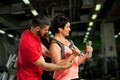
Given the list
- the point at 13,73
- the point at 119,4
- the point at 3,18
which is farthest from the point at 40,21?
the point at 3,18

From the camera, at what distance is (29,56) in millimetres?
2533

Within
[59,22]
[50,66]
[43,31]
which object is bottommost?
[50,66]

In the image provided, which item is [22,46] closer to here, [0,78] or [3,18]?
[0,78]

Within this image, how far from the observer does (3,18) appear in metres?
12.1

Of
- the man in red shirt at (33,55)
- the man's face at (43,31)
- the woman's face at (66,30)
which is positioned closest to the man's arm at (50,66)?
the man in red shirt at (33,55)

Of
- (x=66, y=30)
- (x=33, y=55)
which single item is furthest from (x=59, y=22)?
(x=33, y=55)

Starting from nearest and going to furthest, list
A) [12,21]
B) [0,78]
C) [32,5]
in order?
1. [0,78]
2. [32,5]
3. [12,21]

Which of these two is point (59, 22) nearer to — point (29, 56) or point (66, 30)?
point (66, 30)

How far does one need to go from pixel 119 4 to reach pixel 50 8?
253 centimetres

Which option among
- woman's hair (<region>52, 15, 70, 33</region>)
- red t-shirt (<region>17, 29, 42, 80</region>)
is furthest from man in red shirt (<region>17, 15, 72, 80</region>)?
woman's hair (<region>52, 15, 70, 33</region>)

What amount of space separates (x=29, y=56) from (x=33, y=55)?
0.14ft

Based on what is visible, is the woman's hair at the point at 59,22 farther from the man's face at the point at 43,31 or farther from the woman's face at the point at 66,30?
the man's face at the point at 43,31

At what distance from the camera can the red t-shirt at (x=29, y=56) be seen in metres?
2.53

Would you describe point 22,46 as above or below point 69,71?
above
